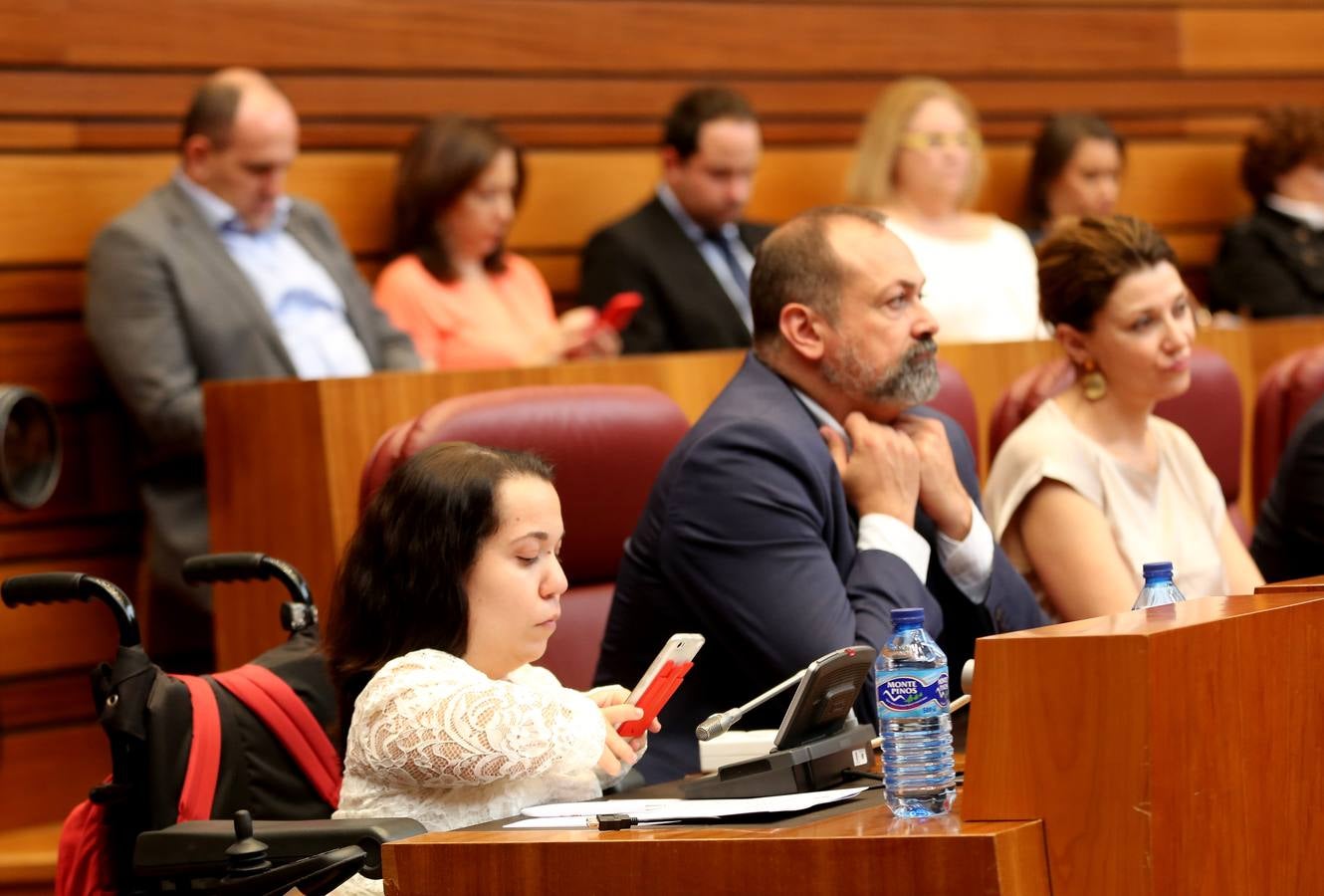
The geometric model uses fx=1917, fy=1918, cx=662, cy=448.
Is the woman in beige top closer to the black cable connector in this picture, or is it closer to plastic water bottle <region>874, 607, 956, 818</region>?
plastic water bottle <region>874, 607, 956, 818</region>

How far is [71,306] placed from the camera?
3.82 meters

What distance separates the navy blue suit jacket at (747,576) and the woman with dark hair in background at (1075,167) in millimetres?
2932

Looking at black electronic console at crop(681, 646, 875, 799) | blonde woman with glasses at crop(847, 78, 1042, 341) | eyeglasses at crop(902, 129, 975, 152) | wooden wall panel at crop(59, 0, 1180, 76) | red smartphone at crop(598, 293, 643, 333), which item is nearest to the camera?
black electronic console at crop(681, 646, 875, 799)

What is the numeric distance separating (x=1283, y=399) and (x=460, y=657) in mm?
2127

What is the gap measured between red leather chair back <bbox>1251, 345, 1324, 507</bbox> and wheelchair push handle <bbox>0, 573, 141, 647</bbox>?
7.31ft

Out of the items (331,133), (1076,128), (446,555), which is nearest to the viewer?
(446,555)

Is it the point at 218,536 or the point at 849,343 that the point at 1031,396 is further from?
the point at 218,536

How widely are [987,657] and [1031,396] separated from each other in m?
1.75

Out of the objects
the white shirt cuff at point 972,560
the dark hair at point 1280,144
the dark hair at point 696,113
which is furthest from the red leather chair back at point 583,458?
the dark hair at point 1280,144

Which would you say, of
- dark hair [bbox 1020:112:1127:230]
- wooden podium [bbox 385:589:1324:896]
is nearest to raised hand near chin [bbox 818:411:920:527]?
wooden podium [bbox 385:589:1324:896]

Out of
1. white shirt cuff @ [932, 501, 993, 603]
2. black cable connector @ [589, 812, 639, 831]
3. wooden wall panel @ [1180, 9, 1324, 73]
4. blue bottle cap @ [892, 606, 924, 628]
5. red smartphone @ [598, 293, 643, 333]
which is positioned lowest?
black cable connector @ [589, 812, 639, 831]

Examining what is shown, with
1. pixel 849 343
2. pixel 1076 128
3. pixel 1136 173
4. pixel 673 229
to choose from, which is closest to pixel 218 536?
pixel 849 343

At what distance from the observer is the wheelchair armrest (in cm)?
167

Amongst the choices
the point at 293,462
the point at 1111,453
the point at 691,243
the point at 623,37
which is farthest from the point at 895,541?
the point at 623,37
